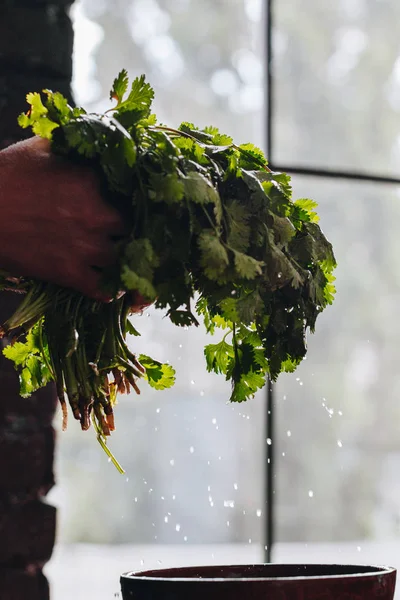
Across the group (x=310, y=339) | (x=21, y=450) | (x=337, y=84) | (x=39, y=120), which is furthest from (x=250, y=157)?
(x=337, y=84)

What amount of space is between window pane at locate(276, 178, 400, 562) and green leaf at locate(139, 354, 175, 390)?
2.37ft

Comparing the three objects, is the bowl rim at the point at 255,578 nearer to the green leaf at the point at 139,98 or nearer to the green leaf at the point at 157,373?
the green leaf at the point at 157,373

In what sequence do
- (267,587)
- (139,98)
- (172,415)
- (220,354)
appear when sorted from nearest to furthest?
(267,587) → (139,98) → (220,354) → (172,415)

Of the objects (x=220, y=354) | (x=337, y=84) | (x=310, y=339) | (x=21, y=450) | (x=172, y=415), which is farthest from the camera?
(x=337, y=84)

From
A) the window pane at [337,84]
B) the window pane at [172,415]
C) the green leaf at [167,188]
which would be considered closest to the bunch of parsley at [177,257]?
the green leaf at [167,188]

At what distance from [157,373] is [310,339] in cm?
77

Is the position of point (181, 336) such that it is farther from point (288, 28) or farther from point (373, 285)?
point (288, 28)

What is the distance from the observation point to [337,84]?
5.34 feet

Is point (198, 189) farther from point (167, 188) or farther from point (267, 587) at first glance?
point (267, 587)

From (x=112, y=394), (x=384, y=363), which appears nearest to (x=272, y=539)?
(x=384, y=363)

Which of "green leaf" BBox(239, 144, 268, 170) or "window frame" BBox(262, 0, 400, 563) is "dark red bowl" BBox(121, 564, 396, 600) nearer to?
"green leaf" BBox(239, 144, 268, 170)

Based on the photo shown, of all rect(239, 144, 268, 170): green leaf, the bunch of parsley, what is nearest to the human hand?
the bunch of parsley

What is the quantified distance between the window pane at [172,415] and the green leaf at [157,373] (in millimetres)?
577

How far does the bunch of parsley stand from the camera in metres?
0.59
